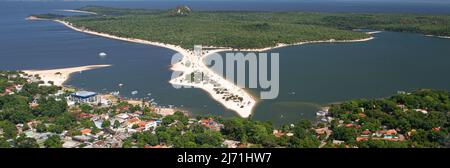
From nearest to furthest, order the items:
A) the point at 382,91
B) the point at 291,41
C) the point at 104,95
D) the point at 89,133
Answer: the point at 89,133
the point at 104,95
the point at 382,91
the point at 291,41

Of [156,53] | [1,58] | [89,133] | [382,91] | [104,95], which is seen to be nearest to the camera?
[89,133]

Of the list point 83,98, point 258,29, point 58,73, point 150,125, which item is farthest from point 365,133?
point 258,29

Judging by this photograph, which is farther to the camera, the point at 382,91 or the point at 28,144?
the point at 382,91

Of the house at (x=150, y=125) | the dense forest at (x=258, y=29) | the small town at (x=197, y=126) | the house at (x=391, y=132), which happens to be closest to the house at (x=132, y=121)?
the small town at (x=197, y=126)

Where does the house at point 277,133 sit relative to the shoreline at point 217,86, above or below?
below

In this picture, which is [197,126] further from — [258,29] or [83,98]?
[258,29]

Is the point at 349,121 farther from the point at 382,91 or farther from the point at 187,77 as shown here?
the point at 187,77

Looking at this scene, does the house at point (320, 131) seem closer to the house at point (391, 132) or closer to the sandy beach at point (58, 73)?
the house at point (391, 132)
